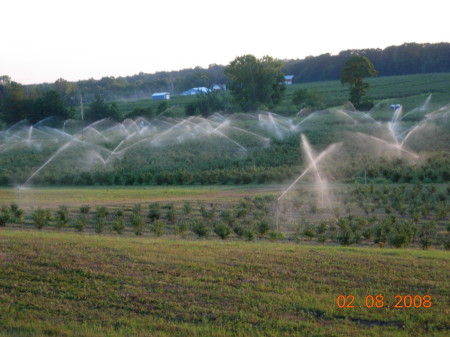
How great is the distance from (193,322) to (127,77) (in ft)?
560

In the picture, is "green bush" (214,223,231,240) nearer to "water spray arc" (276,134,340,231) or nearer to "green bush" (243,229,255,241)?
"green bush" (243,229,255,241)

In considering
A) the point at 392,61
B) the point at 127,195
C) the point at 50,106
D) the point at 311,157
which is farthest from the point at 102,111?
the point at 392,61

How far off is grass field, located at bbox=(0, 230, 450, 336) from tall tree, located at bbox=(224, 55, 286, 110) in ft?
216

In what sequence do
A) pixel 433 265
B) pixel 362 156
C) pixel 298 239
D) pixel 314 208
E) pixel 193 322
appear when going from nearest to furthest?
1. pixel 193 322
2. pixel 433 265
3. pixel 298 239
4. pixel 314 208
5. pixel 362 156

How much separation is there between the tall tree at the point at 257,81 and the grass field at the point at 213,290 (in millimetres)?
65772

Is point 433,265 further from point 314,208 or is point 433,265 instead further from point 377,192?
point 377,192

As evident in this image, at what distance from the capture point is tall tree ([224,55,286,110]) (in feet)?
251

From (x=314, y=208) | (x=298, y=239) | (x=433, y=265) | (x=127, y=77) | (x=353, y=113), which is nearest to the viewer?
(x=433, y=265)

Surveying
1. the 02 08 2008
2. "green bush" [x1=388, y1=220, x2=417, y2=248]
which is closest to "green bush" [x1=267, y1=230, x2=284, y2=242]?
"green bush" [x1=388, y1=220, x2=417, y2=248]

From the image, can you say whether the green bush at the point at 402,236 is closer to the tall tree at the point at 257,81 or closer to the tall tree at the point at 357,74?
the tall tree at the point at 357,74

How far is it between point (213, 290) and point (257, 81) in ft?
231

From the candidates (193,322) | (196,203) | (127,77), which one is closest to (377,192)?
(196,203)

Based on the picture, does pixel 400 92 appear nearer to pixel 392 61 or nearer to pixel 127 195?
pixel 392 61

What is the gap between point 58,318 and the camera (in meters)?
7.36
